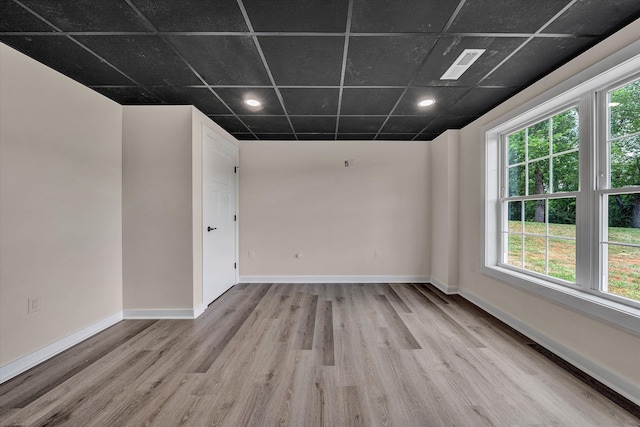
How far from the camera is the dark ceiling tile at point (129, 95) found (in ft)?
8.07

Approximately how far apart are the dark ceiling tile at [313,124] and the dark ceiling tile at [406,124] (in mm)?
778

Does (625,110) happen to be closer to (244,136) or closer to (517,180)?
(517,180)

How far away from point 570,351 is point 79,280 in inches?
168

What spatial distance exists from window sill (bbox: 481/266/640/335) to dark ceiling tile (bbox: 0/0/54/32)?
167 inches

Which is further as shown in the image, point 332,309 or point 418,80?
point 332,309

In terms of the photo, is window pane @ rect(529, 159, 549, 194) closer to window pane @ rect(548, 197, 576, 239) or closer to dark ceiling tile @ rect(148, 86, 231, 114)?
window pane @ rect(548, 197, 576, 239)

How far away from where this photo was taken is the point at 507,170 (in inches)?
113

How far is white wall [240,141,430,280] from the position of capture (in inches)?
164

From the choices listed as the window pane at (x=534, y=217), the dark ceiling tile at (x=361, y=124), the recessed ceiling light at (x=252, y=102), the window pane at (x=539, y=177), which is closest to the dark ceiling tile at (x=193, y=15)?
the recessed ceiling light at (x=252, y=102)

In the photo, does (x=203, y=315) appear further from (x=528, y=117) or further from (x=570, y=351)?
(x=528, y=117)

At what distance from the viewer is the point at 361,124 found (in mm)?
3400

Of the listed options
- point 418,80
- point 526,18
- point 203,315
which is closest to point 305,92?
point 418,80

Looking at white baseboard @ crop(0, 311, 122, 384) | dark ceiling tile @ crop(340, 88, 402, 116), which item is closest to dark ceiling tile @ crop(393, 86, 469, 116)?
dark ceiling tile @ crop(340, 88, 402, 116)

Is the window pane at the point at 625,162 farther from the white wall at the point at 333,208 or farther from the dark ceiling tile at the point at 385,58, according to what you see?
the white wall at the point at 333,208
